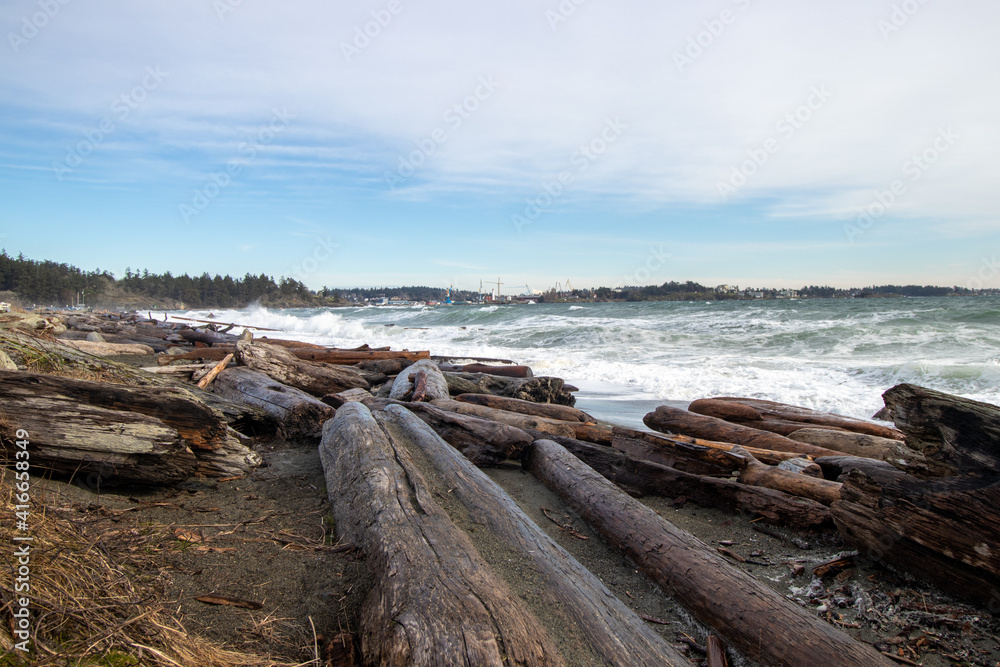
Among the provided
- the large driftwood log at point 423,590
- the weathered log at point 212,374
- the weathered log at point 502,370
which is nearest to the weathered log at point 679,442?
the large driftwood log at point 423,590

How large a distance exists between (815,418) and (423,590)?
22.1ft

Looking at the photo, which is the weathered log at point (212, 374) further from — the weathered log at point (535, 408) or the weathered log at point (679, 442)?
the weathered log at point (679, 442)

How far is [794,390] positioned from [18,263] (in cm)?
10454

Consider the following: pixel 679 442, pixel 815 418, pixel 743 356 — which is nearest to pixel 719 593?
pixel 679 442

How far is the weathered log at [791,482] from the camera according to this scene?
13.0 ft

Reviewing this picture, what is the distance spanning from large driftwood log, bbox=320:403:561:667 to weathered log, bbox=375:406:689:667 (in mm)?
245

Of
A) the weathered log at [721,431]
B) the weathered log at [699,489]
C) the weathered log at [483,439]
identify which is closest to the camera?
the weathered log at [699,489]

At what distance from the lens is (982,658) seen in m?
2.48

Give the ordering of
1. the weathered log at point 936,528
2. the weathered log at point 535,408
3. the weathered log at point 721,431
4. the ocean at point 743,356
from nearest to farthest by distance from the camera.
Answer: the weathered log at point 936,528 → the weathered log at point 721,431 → the weathered log at point 535,408 → the ocean at point 743,356

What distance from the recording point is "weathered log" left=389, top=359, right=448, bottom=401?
7.78m

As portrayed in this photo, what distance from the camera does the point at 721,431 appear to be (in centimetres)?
640

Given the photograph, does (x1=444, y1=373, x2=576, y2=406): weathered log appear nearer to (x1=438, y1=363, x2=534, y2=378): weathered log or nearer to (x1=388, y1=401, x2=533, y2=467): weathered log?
(x1=438, y1=363, x2=534, y2=378): weathered log

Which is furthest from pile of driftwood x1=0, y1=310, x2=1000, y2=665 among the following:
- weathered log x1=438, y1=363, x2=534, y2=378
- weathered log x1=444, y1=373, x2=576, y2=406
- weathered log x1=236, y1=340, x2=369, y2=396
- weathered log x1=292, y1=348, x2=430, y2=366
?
weathered log x1=292, y1=348, x2=430, y2=366

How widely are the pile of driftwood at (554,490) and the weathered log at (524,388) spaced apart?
2.77 metres
